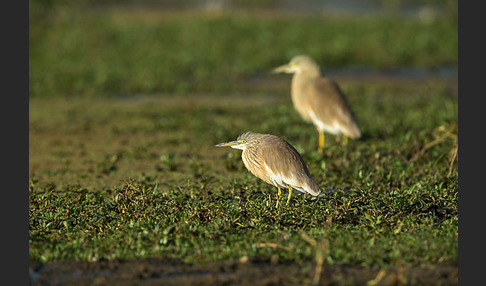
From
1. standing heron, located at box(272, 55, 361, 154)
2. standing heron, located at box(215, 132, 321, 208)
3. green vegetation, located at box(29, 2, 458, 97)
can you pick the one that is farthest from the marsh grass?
green vegetation, located at box(29, 2, 458, 97)

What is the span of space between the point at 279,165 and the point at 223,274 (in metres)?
1.72

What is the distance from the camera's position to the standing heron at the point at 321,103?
9609mm

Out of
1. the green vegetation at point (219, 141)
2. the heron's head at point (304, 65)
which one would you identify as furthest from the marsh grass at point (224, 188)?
the heron's head at point (304, 65)

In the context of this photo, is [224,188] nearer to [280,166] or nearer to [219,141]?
[280,166]

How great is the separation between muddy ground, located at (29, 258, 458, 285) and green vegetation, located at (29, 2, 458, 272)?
114 mm

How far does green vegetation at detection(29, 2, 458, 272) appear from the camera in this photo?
5.73 meters

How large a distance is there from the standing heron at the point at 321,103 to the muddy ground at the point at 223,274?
4.24 m

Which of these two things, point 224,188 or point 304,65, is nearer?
point 224,188

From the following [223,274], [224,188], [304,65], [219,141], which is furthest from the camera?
[304,65]

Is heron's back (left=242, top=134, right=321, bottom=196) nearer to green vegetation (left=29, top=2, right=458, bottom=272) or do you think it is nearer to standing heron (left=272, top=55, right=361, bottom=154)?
green vegetation (left=29, top=2, right=458, bottom=272)

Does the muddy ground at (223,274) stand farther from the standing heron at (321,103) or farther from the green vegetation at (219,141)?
the standing heron at (321,103)

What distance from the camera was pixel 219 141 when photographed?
10.4m

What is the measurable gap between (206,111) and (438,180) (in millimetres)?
5605

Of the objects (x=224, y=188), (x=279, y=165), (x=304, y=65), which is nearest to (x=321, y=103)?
(x=304, y=65)
